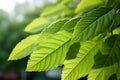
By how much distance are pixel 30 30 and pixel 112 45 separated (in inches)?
15.0

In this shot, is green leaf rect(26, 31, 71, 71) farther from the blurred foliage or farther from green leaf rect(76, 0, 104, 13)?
the blurred foliage

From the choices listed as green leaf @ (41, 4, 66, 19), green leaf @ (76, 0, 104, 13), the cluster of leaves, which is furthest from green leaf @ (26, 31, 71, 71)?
green leaf @ (41, 4, 66, 19)

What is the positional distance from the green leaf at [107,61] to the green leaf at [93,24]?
0.04 m

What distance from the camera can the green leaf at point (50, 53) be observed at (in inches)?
30.7

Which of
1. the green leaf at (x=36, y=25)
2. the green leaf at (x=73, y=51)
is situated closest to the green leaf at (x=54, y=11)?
the green leaf at (x=36, y=25)

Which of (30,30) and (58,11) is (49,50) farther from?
(58,11)

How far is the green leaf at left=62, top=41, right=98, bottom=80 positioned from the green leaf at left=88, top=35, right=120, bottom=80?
2 cm

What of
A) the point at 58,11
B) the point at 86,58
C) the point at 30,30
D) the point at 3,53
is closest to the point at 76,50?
the point at 86,58

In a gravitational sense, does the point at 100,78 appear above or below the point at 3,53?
below

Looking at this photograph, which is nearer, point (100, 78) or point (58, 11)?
point (100, 78)

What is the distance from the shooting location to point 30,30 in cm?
111

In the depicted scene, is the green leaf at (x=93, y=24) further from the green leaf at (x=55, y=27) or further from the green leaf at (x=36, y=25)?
the green leaf at (x=36, y=25)

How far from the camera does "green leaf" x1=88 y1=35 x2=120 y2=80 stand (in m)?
0.79

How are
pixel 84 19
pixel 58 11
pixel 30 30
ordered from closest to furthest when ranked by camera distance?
pixel 84 19 → pixel 30 30 → pixel 58 11
